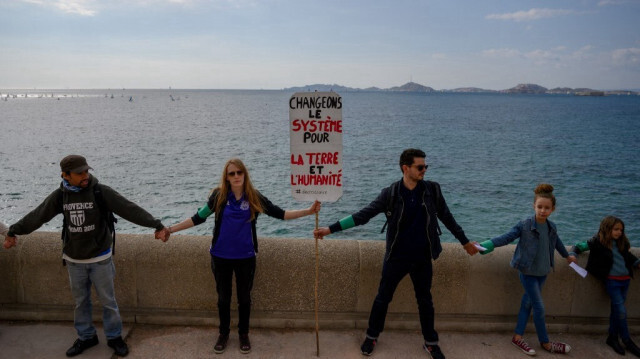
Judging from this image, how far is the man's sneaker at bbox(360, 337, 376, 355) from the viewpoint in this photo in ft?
15.4

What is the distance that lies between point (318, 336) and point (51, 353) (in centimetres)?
262

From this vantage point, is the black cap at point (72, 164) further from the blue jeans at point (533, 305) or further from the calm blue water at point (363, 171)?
the calm blue water at point (363, 171)

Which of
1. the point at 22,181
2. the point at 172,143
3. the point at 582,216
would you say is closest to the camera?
the point at 582,216

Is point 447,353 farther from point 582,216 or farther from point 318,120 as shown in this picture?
point 582,216

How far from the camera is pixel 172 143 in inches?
2302

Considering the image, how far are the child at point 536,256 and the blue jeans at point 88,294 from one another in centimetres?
381

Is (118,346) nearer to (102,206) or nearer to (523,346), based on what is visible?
(102,206)

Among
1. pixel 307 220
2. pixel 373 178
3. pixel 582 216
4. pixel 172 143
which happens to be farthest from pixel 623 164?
pixel 172 143

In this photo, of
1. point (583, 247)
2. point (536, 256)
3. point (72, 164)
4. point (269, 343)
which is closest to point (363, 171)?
point (583, 247)

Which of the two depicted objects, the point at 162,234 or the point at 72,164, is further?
the point at 162,234

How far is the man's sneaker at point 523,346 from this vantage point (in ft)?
15.6

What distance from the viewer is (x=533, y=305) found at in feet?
16.0

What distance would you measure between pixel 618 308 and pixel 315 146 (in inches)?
142

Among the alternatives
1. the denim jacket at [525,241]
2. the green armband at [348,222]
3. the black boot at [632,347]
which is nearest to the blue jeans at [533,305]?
the denim jacket at [525,241]
